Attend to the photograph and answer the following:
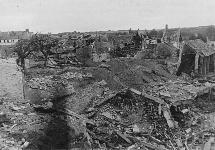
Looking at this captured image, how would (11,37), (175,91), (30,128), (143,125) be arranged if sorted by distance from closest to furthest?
(30,128)
(143,125)
(175,91)
(11,37)

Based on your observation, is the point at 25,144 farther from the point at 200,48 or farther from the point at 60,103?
A: the point at 200,48

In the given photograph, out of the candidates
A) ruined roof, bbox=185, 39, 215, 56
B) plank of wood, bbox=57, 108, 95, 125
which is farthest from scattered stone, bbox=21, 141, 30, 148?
ruined roof, bbox=185, 39, 215, 56

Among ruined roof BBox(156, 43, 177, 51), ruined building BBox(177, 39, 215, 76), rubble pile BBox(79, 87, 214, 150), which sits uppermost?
ruined roof BBox(156, 43, 177, 51)

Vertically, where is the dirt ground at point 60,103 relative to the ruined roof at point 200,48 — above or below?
below

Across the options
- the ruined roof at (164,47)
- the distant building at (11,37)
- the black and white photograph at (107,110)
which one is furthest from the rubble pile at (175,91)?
the distant building at (11,37)

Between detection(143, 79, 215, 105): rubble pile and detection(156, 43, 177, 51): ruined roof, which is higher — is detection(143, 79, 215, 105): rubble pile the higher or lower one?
the lower one

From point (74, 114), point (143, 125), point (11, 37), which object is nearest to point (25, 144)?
point (74, 114)

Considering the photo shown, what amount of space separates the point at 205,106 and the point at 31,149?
1033 centimetres

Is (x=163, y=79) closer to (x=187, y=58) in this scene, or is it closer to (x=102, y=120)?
(x=187, y=58)

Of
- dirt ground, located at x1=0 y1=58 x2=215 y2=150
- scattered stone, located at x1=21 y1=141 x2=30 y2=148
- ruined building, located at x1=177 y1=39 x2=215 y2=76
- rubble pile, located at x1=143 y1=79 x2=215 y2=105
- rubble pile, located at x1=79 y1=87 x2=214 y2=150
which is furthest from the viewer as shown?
ruined building, located at x1=177 y1=39 x2=215 y2=76

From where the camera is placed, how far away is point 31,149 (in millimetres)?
11359

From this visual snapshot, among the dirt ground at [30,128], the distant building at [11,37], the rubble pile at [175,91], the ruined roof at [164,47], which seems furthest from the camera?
the distant building at [11,37]

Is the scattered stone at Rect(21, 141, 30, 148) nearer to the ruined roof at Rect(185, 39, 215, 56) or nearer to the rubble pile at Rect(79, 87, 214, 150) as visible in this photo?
the rubble pile at Rect(79, 87, 214, 150)

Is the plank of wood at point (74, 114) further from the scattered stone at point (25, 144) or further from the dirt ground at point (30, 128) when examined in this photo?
the scattered stone at point (25, 144)
